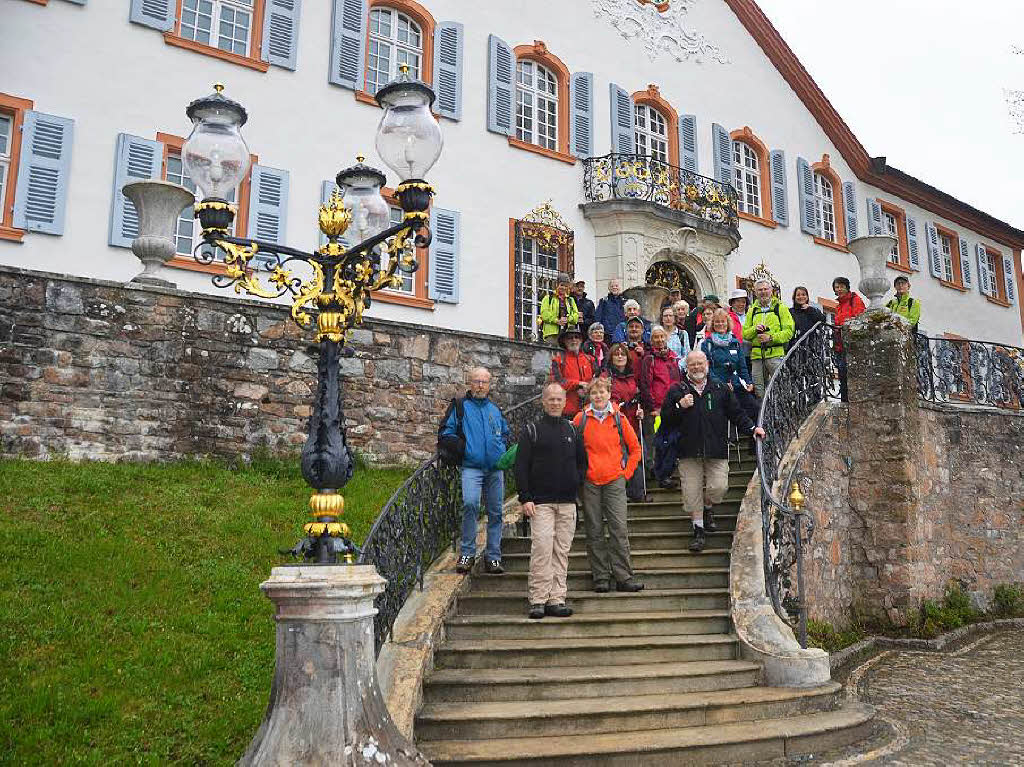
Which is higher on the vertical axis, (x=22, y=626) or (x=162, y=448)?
(x=162, y=448)

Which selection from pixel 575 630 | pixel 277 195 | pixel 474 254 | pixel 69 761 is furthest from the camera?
pixel 474 254

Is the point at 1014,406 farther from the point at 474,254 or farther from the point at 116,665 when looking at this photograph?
the point at 116,665

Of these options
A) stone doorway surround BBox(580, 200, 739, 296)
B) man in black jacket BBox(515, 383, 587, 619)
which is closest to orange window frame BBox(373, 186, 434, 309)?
stone doorway surround BBox(580, 200, 739, 296)

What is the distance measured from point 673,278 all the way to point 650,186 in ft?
5.68

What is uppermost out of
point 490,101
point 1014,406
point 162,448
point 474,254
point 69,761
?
point 490,101

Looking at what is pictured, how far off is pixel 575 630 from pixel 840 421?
4.97 m

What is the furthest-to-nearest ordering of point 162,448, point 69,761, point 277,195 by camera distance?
point 277,195, point 162,448, point 69,761

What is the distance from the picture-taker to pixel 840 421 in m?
10.2

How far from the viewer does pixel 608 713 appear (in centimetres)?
Answer: 554

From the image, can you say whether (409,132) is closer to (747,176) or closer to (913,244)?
(747,176)

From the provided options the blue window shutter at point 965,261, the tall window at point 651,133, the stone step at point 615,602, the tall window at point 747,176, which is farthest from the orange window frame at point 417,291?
the blue window shutter at point 965,261

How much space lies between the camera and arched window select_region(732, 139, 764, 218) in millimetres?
18641

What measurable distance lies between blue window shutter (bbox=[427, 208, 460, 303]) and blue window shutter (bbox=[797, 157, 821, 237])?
349 inches

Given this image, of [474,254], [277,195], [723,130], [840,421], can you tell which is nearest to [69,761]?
[840,421]
